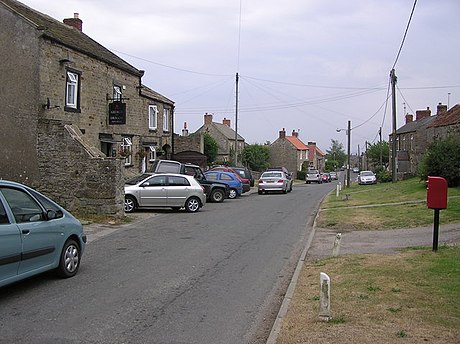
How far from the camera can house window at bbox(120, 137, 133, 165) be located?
86.2 ft

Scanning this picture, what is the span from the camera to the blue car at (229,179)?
28.8 m

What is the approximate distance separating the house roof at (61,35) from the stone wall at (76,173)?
3877 millimetres

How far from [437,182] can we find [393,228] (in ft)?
16.9

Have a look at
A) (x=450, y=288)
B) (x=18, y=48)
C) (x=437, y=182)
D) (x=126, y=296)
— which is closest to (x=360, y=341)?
(x=450, y=288)

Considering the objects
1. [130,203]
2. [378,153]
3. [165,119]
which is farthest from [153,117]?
[378,153]

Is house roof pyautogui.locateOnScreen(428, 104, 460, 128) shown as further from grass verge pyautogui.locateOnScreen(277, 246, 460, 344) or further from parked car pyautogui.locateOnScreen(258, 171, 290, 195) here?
grass verge pyautogui.locateOnScreen(277, 246, 460, 344)

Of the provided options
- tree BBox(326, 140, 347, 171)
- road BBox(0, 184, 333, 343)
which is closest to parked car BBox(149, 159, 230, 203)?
road BBox(0, 184, 333, 343)

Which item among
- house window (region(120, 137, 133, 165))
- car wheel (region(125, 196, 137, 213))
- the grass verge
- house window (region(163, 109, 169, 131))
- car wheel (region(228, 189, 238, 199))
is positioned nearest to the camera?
the grass verge

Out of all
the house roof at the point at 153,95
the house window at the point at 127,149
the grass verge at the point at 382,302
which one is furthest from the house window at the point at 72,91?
the grass verge at the point at 382,302

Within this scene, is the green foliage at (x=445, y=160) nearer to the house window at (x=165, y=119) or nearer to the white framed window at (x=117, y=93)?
the white framed window at (x=117, y=93)

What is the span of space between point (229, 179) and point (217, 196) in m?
2.97

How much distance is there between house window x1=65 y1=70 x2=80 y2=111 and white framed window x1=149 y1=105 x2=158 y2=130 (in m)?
8.39

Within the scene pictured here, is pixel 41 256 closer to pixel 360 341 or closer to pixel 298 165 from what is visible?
pixel 360 341

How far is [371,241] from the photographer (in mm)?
12805
